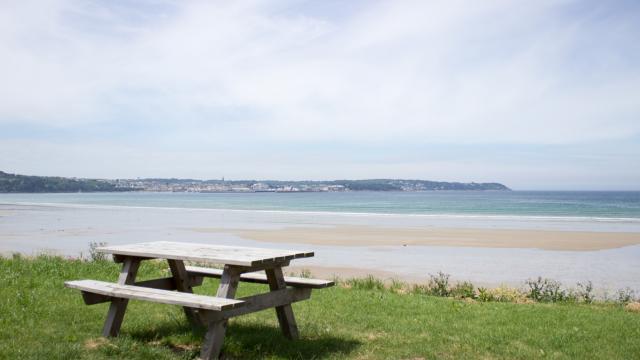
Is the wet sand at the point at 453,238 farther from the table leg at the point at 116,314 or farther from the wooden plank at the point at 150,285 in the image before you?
the table leg at the point at 116,314

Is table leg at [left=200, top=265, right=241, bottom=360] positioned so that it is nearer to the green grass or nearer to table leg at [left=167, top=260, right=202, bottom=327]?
the green grass

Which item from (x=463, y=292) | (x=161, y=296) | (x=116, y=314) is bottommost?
(x=463, y=292)

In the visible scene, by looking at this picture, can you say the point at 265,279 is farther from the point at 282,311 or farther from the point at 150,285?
the point at 150,285

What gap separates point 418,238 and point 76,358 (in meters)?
23.3

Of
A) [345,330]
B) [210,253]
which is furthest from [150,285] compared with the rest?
[345,330]

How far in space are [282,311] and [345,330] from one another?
0.98m

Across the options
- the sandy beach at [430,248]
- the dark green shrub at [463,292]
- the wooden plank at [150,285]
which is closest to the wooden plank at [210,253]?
the wooden plank at [150,285]

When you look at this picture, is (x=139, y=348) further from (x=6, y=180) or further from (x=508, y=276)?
(x=6, y=180)

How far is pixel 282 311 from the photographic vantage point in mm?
6375

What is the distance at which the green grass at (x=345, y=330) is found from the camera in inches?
232

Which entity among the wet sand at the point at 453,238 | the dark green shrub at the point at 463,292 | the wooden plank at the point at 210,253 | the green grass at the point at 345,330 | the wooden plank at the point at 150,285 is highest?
the wooden plank at the point at 210,253

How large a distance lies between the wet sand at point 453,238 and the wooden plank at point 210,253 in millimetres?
18185

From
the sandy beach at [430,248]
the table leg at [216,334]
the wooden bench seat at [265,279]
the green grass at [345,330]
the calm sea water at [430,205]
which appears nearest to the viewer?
the table leg at [216,334]

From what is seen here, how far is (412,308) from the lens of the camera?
8336 millimetres
